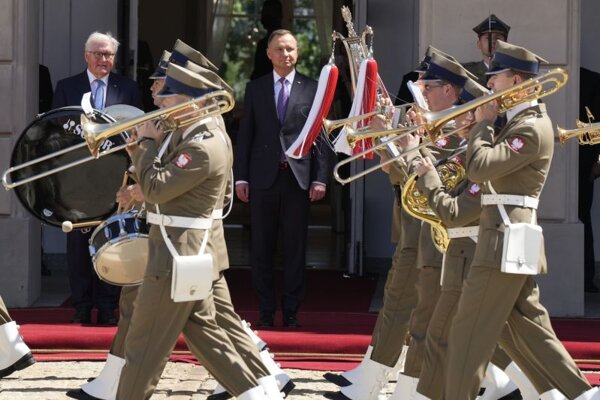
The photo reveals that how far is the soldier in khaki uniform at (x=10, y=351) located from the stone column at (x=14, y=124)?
277cm

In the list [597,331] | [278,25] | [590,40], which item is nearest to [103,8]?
[278,25]

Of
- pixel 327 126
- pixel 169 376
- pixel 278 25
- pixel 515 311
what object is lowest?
pixel 169 376

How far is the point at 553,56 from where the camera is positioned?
431 inches

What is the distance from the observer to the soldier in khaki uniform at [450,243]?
715 centimetres

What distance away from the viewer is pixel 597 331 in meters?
10.5

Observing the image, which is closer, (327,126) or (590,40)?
(327,126)

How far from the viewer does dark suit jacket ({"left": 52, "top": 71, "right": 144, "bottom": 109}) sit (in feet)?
35.0

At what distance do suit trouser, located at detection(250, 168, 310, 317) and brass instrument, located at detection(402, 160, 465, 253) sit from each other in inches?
127

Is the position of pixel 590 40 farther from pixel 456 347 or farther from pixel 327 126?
pixel 456 347

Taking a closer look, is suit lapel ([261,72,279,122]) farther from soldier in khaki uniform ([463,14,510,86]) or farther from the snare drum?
the snare drum

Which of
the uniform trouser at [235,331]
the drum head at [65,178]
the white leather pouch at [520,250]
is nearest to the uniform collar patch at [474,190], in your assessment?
the white leather pouch at [520,250]

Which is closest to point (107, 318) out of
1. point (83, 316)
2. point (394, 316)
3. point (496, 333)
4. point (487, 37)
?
point (83, 316)

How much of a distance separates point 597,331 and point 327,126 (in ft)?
10.2

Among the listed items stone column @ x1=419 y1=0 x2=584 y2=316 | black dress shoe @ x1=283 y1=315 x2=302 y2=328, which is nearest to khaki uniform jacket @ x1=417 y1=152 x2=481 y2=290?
black dress shoe @ x1=283 y1=315 x2=302 y2=328
